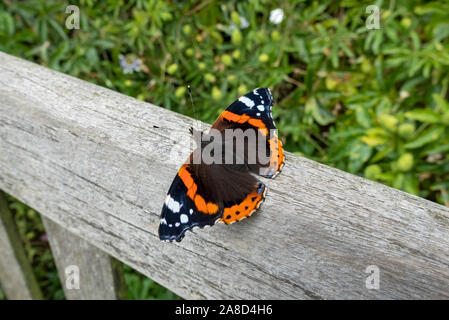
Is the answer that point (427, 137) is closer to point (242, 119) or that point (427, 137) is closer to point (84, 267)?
point (242, 119)

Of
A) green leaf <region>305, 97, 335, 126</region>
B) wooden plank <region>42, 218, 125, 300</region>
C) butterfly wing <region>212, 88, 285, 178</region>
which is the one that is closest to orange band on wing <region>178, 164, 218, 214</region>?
butterfly wing <region>212, 88, 285, 178</region>

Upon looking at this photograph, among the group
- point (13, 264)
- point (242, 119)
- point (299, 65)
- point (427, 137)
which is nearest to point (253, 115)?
point (242, 119)

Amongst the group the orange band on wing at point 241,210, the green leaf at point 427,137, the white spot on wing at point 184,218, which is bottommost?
the white spot on wing at point 184,218

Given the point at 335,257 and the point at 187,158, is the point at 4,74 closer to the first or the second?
the point at 187,158

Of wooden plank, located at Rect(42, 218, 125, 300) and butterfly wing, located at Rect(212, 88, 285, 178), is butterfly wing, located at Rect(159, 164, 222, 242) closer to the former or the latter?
butterfly wing, located at Rect(212, 88, 285, 178)

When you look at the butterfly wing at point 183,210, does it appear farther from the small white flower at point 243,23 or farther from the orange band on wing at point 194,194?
the small white flower at point 243,23

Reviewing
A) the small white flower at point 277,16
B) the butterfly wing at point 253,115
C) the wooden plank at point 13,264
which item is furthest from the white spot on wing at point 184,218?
the small white flower at point 277,16

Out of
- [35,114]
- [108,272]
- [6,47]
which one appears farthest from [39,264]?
[35,114]
